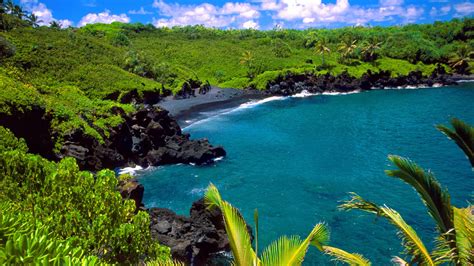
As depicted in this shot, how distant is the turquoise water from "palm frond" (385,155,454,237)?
14.1 metres

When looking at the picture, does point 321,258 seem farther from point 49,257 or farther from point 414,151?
point 414,151

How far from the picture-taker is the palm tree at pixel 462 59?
103m

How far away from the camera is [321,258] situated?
22.9 m

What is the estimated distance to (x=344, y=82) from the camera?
91.5 metres

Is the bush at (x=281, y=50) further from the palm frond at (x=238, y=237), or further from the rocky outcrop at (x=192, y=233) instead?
the palm frond at (x=238, y=237)

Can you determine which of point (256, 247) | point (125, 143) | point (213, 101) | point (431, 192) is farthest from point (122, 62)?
point (256, 247)

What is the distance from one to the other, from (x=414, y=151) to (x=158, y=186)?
3066 cm

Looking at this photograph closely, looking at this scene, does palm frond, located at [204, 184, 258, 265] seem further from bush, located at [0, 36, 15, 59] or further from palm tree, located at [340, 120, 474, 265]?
bush, located at [0, 36, 15, 59]

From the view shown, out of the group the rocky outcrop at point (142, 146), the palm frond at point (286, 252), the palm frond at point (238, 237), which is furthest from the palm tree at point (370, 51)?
the palm frond at point (238, 237)

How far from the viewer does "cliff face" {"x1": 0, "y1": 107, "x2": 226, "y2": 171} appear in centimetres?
3075

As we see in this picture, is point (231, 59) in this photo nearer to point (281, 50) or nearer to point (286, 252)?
point (281, 50)

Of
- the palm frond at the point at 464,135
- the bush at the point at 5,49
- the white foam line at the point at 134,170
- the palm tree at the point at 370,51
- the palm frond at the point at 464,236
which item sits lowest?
the white foam line at the point at 134,170

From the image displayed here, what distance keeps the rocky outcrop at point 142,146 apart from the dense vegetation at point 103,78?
1317 millimetres

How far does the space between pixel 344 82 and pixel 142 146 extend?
63.3 meters
